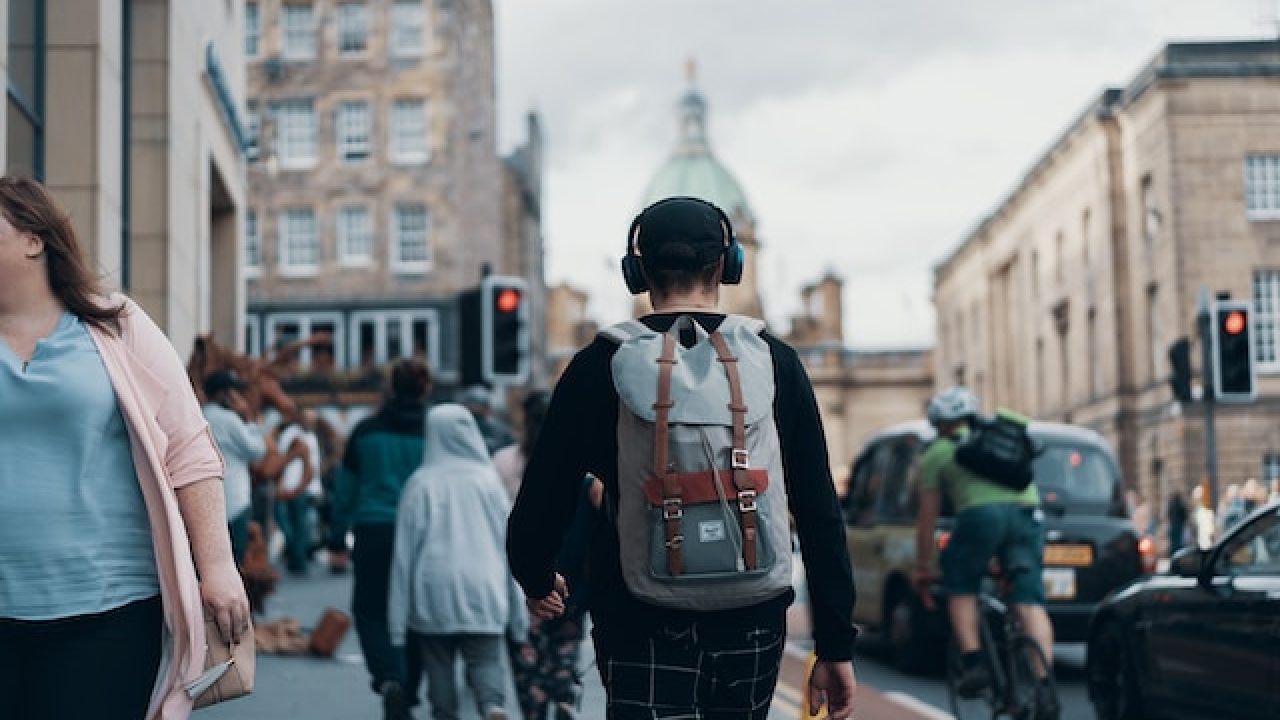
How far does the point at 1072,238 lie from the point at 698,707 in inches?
2242

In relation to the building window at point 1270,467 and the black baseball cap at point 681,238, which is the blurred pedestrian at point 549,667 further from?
the building window at point 1270,467

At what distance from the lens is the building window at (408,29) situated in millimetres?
56438

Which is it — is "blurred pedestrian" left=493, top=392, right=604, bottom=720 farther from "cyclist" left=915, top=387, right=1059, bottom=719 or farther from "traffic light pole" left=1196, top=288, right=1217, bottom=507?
"traffic light pole" left=1196, top=288, right=1217, bottom=507

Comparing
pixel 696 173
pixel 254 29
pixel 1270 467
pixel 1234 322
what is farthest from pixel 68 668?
pixel 696 173

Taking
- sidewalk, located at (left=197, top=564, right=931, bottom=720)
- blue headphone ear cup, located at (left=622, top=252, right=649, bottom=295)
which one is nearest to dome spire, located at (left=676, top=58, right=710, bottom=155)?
sidewalk, located at (left=197, top=564, right=931, bottom=720)

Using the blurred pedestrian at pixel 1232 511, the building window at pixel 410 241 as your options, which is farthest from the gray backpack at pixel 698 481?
the building window at pixel 410 241

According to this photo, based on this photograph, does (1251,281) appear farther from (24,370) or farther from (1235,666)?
(24,370)

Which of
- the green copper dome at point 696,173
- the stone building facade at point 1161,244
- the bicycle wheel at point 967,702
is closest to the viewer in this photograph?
the bicycle wheel at point 967,702

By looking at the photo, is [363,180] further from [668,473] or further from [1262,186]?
[668,473]

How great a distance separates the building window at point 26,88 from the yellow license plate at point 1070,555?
7230mm

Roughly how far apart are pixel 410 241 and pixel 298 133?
477 cm

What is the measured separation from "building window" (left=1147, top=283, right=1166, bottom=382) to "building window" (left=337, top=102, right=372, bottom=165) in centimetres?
2255

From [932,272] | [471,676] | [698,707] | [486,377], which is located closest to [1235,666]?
[471,676]

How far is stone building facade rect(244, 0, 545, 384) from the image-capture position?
55125 millimetres
